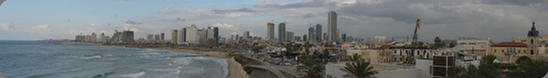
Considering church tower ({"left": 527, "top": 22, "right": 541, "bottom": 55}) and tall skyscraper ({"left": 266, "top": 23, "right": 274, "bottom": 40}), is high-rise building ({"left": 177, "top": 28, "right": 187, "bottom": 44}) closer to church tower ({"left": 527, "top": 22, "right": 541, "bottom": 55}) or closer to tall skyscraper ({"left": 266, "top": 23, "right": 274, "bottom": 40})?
tall skyscraper ({"left": 266, "top": 23, "right": 274, "bottom": 40})

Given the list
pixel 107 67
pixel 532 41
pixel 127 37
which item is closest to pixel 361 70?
pixel 532 41

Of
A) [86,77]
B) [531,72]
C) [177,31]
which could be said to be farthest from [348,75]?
[177,31]

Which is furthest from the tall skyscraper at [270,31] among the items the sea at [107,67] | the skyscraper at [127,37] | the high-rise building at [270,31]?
the sea at [107,67]

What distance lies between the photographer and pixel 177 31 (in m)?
185

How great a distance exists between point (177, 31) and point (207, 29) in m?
16.7

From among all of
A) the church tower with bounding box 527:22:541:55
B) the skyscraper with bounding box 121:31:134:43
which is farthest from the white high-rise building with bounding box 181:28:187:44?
the church tower with bounding box 527:22:541:55

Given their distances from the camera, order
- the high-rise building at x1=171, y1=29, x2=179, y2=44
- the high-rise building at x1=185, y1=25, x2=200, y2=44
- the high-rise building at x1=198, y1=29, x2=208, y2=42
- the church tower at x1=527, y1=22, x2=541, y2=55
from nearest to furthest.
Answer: the church tower at x1=527, y1=22, x2=541, y2=55
the high-rise building at x1=185, y1=25, x2=200, y2=44
the high-rise building at x1=198, y1=29, x2=208, y2=42
the high-rise building at x1=171, y1=29, x2=179, y2=44

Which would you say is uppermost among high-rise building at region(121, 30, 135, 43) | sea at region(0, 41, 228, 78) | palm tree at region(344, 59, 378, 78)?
high-rise building at region(121, 30, 135, 43)

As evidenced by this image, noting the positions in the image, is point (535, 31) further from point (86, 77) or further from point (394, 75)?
point (86, 77)

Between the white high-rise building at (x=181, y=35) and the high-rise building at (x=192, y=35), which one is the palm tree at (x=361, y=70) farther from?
the white high-rise building at (x=181, y=35)

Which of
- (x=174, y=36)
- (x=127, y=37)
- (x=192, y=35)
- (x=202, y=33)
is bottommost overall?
(x=127, y=37)

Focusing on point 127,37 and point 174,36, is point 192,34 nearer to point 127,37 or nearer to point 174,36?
point 174,36

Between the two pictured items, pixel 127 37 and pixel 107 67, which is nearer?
pixel 107 67

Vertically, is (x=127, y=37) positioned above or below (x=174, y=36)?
below
